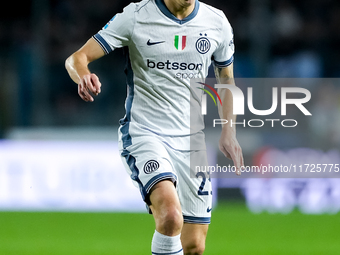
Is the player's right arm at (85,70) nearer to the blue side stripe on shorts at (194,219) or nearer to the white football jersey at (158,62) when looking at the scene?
the white football jersey at (158,62)

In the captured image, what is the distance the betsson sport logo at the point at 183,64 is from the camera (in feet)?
14.3

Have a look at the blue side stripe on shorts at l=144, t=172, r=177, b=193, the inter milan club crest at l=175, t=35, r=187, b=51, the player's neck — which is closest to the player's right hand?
the blue side stripe on shorts at l=144, t=172, r=177, b=193

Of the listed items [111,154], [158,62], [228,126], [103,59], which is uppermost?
[158,62]

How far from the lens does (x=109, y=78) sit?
34.1 ft

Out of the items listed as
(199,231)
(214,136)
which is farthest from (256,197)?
(199,231)

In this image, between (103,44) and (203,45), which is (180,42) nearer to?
(203,45)

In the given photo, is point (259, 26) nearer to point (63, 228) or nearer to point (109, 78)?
point (109, 78)

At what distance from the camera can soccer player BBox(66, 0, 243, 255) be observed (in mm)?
4277

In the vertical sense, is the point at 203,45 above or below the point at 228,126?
above

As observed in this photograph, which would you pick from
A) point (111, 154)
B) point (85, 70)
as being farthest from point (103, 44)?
point (111, 154)

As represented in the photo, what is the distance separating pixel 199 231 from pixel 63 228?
159 inches

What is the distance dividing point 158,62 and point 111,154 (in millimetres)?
5200

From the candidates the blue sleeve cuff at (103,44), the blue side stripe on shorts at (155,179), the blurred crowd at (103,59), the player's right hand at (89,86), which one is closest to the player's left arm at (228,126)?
the blue side stripe on shorts at (155,179)

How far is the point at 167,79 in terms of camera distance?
14.3 ft
